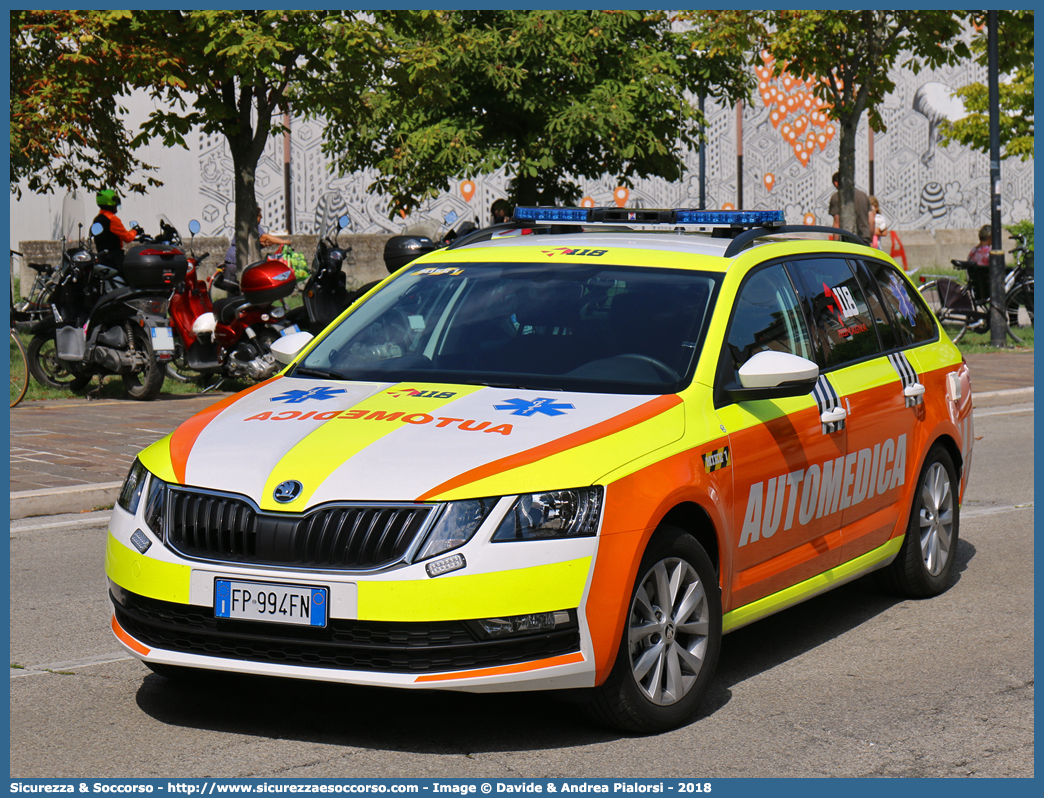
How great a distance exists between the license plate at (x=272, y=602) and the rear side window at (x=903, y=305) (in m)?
3.64

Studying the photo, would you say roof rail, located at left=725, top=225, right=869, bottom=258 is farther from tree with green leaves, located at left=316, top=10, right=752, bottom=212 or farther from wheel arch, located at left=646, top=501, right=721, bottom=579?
tree with green leaves, located at left=316, top=10, right=752, bottom=212

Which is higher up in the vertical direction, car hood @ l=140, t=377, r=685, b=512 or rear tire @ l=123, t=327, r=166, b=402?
car hood @ l=140, t=377, r=685, b=512

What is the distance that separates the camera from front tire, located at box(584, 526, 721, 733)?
14.8 feet

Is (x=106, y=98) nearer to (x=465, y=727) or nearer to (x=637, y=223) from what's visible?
(x=637, y=223)

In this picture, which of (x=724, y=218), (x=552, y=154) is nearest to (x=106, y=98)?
(x=552, y=154)

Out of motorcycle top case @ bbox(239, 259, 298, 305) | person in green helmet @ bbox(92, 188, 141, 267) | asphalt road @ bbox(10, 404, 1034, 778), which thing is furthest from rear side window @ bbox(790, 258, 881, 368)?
person in green helmet @ bbox(92, 188, 141, 267)

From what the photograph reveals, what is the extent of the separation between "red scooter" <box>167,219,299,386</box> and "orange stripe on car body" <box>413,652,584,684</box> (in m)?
9.75

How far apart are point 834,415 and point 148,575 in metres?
2.84

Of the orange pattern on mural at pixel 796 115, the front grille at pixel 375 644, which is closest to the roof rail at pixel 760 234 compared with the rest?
the front grille at pixel 375 644

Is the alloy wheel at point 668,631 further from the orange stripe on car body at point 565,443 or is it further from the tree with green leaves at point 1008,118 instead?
the tree with green leaves at point 1008,118

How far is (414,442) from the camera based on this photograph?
14.8 feet

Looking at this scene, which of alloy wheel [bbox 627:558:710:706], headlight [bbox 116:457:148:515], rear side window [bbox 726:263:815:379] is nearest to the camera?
alloy wheel [bbox 627:558:710:706]

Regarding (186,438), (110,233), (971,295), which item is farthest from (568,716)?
(971,295)

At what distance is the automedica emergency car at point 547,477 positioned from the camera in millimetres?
4250
